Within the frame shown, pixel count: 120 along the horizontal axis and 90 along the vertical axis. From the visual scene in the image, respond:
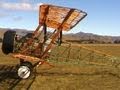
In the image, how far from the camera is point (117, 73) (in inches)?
805

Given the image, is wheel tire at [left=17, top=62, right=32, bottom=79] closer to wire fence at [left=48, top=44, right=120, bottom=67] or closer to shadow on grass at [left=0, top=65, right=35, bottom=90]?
shadow on grass at [left=0, top=65, right=35, bottom=90]

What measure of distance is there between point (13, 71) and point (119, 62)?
664 cm

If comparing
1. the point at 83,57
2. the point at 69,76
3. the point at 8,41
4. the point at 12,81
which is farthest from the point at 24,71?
the point at 83,57

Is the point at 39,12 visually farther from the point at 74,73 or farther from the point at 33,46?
the point at 74,73

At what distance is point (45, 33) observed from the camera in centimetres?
1828

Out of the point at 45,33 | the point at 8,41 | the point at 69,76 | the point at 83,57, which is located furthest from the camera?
the point at 83,57

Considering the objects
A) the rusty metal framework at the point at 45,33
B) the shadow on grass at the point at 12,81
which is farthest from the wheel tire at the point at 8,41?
the shadow on grass at the point at 12,81

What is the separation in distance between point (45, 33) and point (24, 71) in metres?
2.45

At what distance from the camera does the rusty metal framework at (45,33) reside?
1747cm

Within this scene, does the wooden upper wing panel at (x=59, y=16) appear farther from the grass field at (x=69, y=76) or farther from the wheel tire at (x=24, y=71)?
the wheel tire at (x=24, y=71)

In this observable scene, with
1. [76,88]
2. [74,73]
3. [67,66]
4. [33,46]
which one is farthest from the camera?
[67,66]

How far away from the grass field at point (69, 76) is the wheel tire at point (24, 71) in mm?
258

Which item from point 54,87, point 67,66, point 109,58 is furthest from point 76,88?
point 67,66

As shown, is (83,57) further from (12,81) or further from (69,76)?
(12,81)
